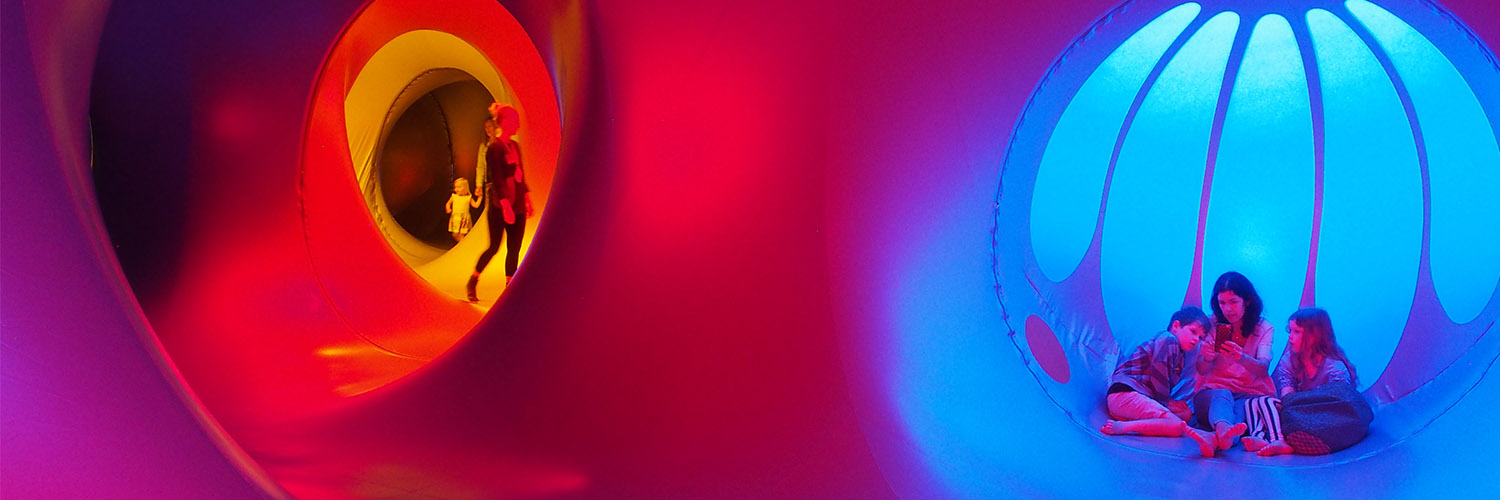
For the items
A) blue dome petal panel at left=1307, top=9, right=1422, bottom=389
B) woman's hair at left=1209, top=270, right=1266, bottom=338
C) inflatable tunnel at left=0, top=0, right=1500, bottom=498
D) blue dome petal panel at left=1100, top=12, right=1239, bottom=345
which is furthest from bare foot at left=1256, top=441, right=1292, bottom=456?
blue dome petal panel at left=1307, top=9, right=1422, bottom=389

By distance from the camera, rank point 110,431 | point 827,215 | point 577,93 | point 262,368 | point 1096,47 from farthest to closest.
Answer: point 262,368 → point 1096,47 → point 577,93 → point 827,215 → point 110,431

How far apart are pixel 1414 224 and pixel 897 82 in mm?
4640

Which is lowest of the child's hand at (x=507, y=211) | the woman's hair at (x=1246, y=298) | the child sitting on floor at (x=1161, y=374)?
the child sitting on floor at (x=1161, y=374)

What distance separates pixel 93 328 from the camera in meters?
2.13

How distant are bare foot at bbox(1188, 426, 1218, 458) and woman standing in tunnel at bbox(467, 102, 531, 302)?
4.53 m

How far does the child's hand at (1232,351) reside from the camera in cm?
500

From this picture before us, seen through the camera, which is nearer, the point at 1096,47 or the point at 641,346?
the point at 641,346

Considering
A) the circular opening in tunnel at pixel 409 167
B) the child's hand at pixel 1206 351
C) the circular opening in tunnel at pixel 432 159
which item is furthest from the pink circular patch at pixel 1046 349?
the circular opening in tunnel at pixel 432 159

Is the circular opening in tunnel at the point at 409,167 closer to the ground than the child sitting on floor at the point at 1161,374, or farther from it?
farther from it

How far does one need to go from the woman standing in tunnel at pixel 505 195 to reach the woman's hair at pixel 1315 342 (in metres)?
4.83

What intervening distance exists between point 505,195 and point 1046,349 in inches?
146

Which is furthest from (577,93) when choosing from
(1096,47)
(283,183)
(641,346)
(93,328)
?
(283,183)

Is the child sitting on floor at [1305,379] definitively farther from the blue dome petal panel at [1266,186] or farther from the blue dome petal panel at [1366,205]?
the blue dome petal panel at [1266,186]

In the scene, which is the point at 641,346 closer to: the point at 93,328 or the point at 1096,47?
the point at 93,328
